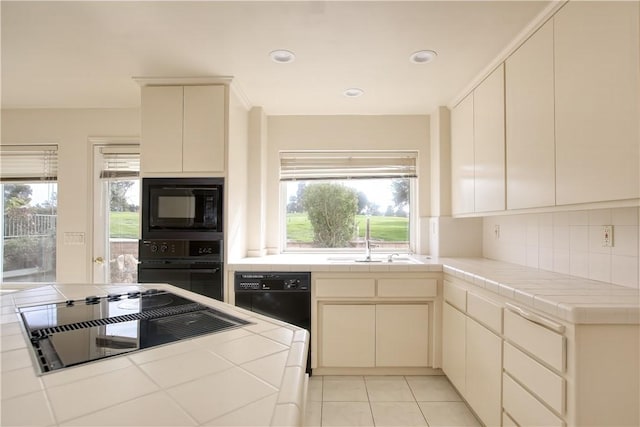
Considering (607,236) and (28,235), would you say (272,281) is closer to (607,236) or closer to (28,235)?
(607,236)

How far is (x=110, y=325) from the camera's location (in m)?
0.98

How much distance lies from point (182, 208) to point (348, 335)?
1590 mm

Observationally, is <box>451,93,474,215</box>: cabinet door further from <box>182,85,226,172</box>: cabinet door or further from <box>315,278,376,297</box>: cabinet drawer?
<box>182,85,226,172</box>: cabinet door

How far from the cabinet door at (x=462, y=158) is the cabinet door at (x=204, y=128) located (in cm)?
189

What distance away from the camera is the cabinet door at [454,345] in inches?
86.7

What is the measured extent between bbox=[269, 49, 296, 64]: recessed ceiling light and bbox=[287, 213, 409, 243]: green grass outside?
5.37ft

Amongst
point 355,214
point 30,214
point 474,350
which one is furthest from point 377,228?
point 30,214

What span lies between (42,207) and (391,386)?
3533mm

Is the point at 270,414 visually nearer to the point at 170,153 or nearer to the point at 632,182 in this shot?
the point at 632,182

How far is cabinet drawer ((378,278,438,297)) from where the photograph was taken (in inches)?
101

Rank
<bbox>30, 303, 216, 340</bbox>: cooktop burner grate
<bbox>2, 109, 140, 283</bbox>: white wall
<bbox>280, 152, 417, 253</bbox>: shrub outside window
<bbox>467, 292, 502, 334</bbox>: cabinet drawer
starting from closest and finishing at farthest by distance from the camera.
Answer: <bbox>30, 303, 216, 340</bbox>: cooktop burner grate < <bbox>467, 292, 502, 334</bbox>: cabinet drawer < <bbox>2, 109, 140, 283</bbox>: white wall < <bbox>280, 152, 417, 253</bbox>: shrub outside window

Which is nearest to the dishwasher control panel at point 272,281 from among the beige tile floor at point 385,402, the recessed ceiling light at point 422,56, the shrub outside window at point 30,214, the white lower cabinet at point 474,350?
the beige tile floor at point 385,402

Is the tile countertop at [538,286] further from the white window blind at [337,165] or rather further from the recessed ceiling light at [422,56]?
the recessed ceiling light at [422,56]

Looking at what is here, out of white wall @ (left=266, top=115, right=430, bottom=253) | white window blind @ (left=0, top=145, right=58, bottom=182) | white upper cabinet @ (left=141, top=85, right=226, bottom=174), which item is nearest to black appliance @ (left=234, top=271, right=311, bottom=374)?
white wall @ (left=266, top=115, right=430, bottom=253)
